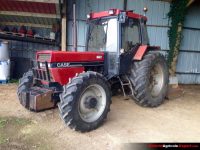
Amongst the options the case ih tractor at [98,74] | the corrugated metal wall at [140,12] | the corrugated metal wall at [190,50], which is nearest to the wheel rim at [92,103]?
the case ih tractor at [98,74]

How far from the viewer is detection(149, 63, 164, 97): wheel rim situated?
21.8ft

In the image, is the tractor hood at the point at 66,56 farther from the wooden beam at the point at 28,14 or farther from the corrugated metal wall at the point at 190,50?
the corrugated metal wall at the point at 190,50

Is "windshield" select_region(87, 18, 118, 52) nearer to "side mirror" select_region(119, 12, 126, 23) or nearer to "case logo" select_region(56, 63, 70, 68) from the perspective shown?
"side mirror" select_region(119, 12, 126, 23)

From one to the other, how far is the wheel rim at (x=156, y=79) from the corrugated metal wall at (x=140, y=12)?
4133 mm

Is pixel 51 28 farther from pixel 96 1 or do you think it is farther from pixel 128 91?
pixel 128 91

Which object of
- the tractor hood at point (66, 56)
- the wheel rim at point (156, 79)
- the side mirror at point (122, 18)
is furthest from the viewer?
the wheel rim at point (156, 79)

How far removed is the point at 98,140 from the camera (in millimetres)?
4578

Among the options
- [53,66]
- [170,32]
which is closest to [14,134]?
[53,66]

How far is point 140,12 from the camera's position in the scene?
10539 millimetres

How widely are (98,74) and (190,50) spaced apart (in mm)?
7240

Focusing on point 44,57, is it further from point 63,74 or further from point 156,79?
point 156,79

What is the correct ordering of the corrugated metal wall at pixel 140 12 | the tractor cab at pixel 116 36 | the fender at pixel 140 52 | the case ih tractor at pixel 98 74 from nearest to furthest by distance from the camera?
the case ih tractor at pixel 98 74 → the tractor cab at pixel 116 36 → the fender at pixel 140 52 → the corrugated metal wall at pixel 140 12

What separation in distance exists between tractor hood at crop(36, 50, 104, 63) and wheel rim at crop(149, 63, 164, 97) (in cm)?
154

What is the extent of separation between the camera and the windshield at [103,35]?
5.89 m
